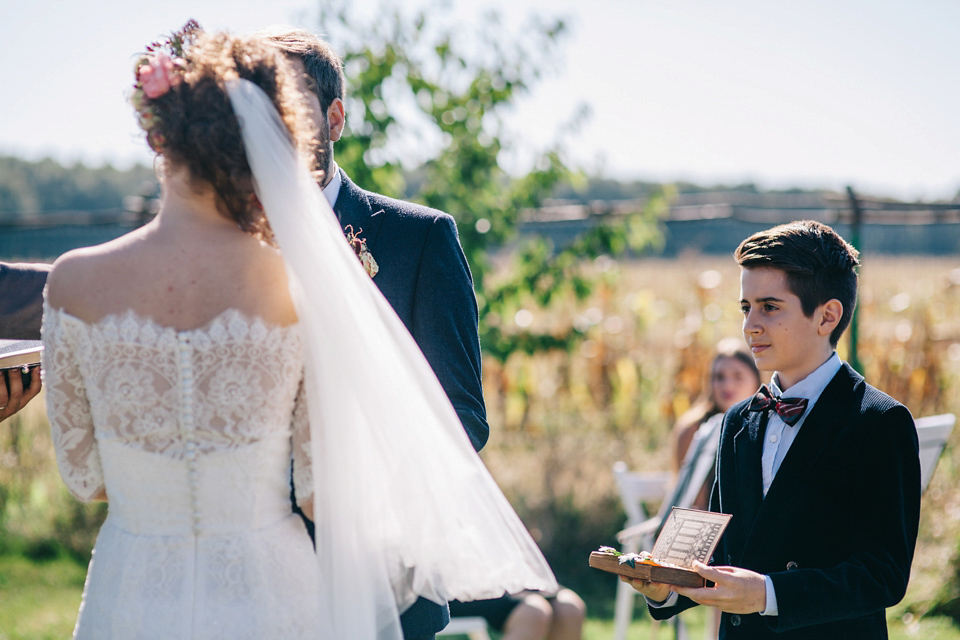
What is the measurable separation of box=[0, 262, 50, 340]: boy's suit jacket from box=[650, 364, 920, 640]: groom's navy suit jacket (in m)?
2.04

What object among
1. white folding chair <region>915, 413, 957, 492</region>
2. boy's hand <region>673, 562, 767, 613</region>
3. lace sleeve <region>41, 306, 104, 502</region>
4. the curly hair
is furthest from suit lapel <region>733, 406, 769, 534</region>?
white folding chair <region>915, 413, 957, 492</region>

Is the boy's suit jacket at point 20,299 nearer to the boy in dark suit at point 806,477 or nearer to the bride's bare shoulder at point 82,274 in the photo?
the bride's bare shoulder at point 82,274

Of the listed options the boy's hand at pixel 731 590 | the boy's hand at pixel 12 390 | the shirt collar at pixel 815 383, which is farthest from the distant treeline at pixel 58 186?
the boy's hand at pixel 731 590

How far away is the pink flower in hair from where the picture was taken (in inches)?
64.9

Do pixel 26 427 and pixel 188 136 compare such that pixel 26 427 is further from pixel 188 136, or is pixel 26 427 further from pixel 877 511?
pixel 877 511

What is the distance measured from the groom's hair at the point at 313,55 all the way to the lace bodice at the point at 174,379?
73cm

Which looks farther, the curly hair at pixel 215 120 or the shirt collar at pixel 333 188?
the shirt collar at pixel 333 188

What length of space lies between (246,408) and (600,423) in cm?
563

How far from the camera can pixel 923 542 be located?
5531 mm

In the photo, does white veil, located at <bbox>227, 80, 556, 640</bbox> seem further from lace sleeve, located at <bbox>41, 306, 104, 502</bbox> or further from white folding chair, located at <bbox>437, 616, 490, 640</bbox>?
white folding chair, located at <bbox>437, 616, 490, 640</bbox>

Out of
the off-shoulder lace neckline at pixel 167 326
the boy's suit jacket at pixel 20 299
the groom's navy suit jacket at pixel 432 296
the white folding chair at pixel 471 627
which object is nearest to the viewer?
the off-shoulder lace neckline at pixel 167 326

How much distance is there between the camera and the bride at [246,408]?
1.63 metres

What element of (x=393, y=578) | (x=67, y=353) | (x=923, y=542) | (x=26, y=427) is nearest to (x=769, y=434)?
(x=393, y=578)

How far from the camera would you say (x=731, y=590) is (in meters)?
1.83
